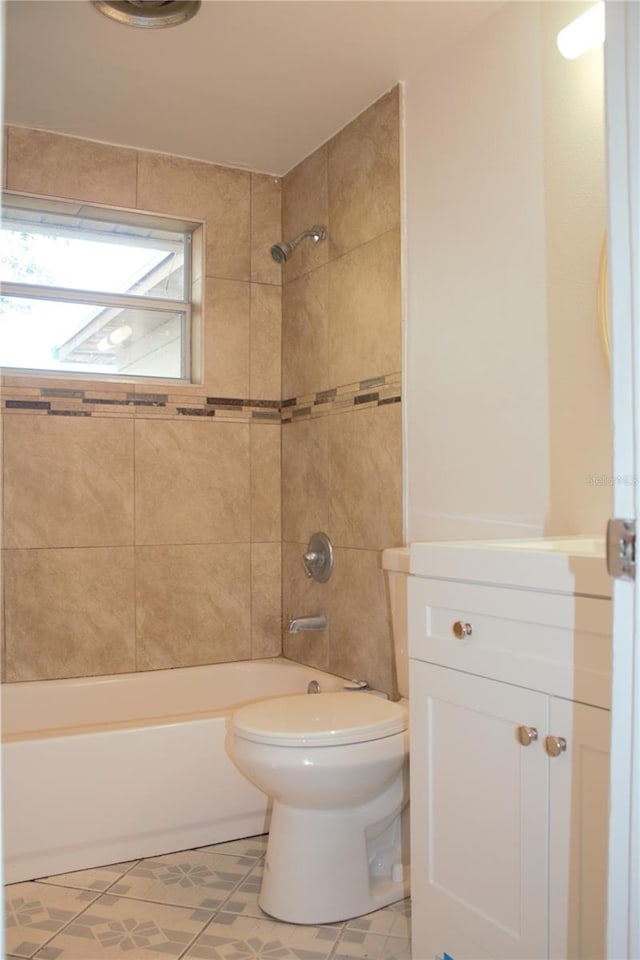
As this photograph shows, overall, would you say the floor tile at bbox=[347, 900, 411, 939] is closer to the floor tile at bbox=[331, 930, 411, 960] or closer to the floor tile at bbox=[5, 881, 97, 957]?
the floor tile at bbox=[331, 930, 411, 960]

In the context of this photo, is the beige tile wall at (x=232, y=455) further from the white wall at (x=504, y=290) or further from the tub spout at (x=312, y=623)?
the white wall at (x=504, y=290)

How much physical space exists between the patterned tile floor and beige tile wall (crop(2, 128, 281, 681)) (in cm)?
84

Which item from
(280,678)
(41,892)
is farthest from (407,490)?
(41,892)

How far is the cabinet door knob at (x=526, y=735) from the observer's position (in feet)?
4.51

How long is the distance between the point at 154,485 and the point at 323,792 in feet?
4.75

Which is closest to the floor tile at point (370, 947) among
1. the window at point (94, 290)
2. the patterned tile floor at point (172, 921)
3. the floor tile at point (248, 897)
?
the patterned tile floor at point (172, 921)

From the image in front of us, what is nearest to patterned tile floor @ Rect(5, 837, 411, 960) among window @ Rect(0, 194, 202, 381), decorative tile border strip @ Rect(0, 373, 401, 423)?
decorative tile border strip @ Rect(0, 373, 401, 423)

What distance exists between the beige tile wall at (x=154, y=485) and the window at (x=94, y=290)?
11 centimetres

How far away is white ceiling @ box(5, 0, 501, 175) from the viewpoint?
2.24 meters

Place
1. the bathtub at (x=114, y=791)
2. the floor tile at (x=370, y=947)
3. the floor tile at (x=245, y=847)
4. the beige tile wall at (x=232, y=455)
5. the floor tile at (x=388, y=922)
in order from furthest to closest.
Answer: the beige tile wall at (x=232, y=455), the floor tile at (x=245, y=847), the bathtub at (x=114, y=791), the floor tile at (x=388, y=922), the floor tile at (x=370, y=947)

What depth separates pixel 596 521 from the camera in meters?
1.89

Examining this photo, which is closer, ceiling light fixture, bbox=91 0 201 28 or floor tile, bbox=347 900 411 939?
floor tile, bbox=347 900 411 939

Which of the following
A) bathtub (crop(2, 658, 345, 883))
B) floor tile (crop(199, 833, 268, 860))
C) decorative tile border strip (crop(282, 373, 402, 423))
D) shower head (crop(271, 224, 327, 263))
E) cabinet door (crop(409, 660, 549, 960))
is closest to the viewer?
cabinet door (crop(409, 660, 549, 960))

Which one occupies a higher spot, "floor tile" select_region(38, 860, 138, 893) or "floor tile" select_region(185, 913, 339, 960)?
"floor tile" select_region(185, 913, 339, 960)
